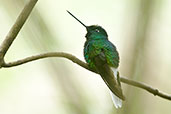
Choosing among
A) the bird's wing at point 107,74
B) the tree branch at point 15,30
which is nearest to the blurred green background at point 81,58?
the bird's wing at point 107,74

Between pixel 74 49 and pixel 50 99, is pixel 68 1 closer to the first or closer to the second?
pixel 74 49

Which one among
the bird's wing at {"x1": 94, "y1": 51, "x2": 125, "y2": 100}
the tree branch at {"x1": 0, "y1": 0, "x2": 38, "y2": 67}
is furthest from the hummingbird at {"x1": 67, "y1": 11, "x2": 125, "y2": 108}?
the tree branch at {"x1": 0, "y1": 0, "x2": 38, "y2": 67}

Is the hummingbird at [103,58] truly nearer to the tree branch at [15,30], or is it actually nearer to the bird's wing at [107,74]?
Result: the bird's wing at [107,74]

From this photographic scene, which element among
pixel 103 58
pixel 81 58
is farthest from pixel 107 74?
pixel 81 58

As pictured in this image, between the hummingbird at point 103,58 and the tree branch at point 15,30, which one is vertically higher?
the tree branch at point 15,30

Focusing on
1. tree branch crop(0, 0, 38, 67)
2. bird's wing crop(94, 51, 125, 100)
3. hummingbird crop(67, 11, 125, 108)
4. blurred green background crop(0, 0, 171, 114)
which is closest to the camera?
tree branch crop(0, 0, 38, 67)

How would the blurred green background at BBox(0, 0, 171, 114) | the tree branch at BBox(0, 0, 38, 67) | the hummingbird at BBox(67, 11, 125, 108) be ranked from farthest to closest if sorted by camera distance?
the blurred green background at BBox(0, 0, 171, 114) → the hummingbird at BBox(67, 11, 125, 108) → the tree branch at BBox(0, 0, 38, 67)

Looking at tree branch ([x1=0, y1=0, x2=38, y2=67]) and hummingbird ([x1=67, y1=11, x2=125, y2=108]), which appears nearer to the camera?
tree branch ([x1=0, y1=0, x2=38, y2=67])

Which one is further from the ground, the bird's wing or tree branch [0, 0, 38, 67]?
tree branch [0, 0, 38, 67]

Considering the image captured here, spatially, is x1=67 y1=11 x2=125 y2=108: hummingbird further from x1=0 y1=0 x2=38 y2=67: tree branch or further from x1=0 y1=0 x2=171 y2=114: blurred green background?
x1=0 y1=0 x2=38 y2=67: tree branch
